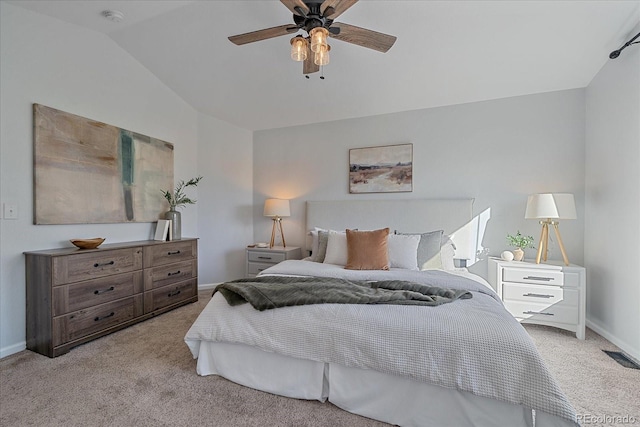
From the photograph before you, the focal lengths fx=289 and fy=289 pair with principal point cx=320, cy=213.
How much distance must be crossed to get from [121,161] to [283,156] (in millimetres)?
2163

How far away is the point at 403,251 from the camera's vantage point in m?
2.97

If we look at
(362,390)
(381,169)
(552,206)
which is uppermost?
(381,169)

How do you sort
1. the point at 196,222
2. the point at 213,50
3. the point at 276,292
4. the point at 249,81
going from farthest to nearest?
1. the point at 196,222
2. the point at 249,81
3. the point at 213,50
4. the point at 276,292

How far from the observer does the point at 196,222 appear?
418cm

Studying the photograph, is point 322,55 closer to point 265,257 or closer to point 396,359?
point 396,359

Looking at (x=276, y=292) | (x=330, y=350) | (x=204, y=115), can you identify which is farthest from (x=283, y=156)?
(x=330, y=350)

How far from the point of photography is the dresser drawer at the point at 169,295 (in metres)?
3.11

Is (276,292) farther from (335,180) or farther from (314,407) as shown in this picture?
(335,180)

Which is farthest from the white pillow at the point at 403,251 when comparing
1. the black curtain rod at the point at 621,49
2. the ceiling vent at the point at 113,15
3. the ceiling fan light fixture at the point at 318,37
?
the ceiling vent at the point at 113,15

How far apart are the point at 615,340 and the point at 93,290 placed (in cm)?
470

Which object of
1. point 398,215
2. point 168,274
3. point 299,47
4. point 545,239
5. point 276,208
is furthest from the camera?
point 276,208

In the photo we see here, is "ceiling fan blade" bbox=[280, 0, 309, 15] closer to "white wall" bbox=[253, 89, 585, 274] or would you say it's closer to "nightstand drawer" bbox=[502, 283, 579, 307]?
"white wall" bbox=[253, 89, 585, 274]

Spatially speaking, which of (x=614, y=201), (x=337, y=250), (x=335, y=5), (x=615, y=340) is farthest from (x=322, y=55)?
(x=615, y=340)

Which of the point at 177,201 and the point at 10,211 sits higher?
the point at 177,201
